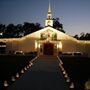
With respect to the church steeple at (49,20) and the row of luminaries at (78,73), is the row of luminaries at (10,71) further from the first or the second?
the church steeple at (49,20)

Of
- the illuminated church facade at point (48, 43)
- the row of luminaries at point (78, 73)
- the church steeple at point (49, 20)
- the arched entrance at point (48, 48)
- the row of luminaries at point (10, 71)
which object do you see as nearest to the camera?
the row of luminaries at point (78, 73)

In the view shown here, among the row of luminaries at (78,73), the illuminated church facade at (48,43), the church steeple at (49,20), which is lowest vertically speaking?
the row of luminaries at (78,73)

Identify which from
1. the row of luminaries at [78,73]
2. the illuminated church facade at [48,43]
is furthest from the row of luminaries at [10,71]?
the illuminated church facade at [48,43]

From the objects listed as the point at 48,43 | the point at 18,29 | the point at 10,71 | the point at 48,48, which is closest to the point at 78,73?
the point at 10,71

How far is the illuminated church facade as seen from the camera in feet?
208

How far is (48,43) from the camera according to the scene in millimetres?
64812

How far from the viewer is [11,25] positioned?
10856 cm

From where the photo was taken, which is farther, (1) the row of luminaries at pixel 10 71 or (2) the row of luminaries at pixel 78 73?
(1) the row of luminaries at pixel 10 71

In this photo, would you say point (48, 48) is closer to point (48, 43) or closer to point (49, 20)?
point (48, 43)

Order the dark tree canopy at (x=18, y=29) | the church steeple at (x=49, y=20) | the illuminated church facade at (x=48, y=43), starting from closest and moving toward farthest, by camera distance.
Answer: the illuminated church facade at (x=48, y=43), the church steeple at (x=49, y=20), the dark tree canopy at (x=18, y=29)

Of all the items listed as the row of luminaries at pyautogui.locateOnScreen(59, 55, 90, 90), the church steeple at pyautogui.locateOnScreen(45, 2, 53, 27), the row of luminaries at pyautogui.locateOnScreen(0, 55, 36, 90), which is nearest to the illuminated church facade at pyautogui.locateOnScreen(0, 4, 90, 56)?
the church steeple at pyautogui.locateOnScreen(45, 2, 53, 27)

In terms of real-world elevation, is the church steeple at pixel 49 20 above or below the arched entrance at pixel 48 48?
above

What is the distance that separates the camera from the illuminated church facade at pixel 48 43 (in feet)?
208

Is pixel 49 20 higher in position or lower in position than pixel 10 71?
higher
